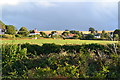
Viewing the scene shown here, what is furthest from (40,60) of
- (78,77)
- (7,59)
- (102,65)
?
(102,65)

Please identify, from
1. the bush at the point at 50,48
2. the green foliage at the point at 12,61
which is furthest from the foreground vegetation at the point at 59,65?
the bush at the point at 50,48

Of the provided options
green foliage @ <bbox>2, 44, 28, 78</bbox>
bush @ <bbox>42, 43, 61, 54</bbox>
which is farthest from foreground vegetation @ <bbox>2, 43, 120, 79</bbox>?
bush @ <bbox>42, 43, 61, 54</bbox>

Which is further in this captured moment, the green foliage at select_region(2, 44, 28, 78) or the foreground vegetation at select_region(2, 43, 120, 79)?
the green foliage at select_region(2, 44, 28, 78)

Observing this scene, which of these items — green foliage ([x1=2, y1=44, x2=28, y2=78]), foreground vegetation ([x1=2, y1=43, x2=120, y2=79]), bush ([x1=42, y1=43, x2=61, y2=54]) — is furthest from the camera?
bush ([x1=42, y1=43, x2=61, y2=54])

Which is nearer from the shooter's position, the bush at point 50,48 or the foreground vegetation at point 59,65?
the foreground vegetation at point 59,65

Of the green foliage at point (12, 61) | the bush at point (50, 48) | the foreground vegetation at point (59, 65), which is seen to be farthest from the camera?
the bush at point (50, 48)

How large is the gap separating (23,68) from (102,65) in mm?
2319

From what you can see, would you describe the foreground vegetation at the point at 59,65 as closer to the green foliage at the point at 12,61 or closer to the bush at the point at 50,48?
the green foliage at the point at 12,61

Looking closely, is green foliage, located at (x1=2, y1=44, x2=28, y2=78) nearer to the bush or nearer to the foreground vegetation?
the foreground vegetation

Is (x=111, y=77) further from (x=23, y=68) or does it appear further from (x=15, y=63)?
(x=15, y=63)

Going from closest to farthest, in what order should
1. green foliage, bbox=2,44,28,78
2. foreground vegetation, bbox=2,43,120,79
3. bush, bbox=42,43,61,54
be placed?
foreground vegetation, bbox=2,43,120,79
green foliage, bbox=2,44,28,78
bush, bbox=42,43,61,54

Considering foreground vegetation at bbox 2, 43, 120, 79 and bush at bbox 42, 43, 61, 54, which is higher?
bush at bbox 42, 43, 61, 54

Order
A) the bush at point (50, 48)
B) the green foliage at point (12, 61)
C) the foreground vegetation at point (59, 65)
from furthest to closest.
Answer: the bush at point (50, 48), the green foliage at point (12, 61), the foreground vegetation at point (59, 65)

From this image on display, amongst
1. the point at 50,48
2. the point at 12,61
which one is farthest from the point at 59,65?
the point at 50,48
